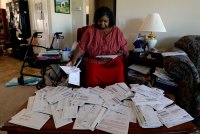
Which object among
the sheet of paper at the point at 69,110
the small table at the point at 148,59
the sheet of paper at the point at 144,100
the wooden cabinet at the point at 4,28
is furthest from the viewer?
the wooden cabinet at the point at 4,28

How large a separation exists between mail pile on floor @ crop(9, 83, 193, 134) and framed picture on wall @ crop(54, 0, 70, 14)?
3034mm

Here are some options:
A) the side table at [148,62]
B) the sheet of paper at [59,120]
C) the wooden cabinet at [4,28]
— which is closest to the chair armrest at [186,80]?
the side table at [148,62]

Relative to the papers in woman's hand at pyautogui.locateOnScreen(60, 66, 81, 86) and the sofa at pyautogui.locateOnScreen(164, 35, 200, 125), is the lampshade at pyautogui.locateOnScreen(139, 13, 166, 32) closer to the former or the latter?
the sofa at pyautogui.locateOnScreen(164, 35, 200, 125)

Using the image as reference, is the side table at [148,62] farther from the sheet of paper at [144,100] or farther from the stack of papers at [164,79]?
the sheet of paper at [144,100]

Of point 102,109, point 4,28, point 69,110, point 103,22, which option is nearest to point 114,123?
point 102,109

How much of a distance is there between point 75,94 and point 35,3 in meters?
3.58

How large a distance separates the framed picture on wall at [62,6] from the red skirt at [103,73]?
2472 millimetres

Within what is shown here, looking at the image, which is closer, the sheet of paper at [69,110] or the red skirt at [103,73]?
the sheet of paper at [69,110]

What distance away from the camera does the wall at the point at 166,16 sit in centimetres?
237

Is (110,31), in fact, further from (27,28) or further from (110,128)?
(27,28)

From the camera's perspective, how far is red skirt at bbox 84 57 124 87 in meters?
1.87

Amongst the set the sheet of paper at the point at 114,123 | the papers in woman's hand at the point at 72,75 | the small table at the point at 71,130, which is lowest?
the small table at the point at 71,130

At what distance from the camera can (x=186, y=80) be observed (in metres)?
1.67

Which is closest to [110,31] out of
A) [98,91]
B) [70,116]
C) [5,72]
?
[98,91]
